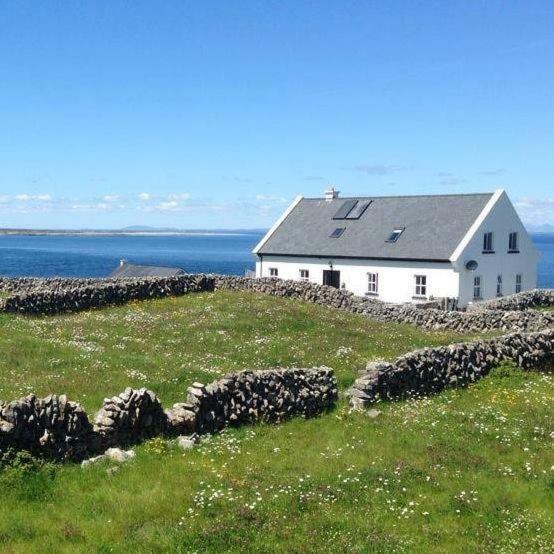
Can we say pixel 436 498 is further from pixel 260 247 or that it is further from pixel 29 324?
pixel 260 247

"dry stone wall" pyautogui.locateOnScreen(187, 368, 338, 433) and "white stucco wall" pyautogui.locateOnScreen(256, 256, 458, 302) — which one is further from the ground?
"white stucco wall" pyautogui.locateOnScreen(256, 256, 458, 302)

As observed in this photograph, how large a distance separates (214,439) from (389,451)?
4.71 m

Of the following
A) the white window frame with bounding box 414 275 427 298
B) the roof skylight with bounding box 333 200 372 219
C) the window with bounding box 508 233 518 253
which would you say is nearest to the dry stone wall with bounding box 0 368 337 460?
the white window frame with bounding box 414 275 427 298

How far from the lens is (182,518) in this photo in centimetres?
1279

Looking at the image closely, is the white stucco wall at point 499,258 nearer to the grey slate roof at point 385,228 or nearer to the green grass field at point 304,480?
the grey slate roof at point 385,228

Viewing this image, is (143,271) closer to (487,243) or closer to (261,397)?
(487,243)

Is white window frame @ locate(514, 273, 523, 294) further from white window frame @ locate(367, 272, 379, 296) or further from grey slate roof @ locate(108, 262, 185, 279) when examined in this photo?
grey slate roof @ locate(108, 262, 185, 279)

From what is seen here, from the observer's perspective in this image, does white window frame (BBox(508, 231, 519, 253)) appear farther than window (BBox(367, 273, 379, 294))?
Yes

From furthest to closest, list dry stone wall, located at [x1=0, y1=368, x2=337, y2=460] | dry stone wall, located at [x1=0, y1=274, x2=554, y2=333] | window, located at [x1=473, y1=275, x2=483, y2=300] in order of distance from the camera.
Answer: window, located at [x1=473, y1=275, x2=483, y2=300], dry stone wall, located at [x1=0, y1=274, x2=554, y2=333], dry stone wall, located at [x1=0, y1=368, x2=337, y2=460]

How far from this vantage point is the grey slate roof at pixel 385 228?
184ft

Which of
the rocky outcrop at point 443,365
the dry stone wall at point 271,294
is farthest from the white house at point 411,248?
the rocky outcrop at point 443,365

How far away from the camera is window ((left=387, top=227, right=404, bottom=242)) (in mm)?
58531

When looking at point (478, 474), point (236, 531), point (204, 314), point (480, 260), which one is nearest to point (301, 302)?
point (204, 314)

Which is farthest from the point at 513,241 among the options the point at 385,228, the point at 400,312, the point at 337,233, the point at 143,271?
the point at 143,271
